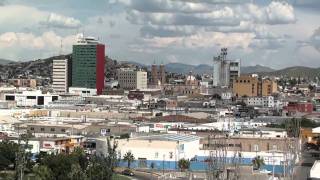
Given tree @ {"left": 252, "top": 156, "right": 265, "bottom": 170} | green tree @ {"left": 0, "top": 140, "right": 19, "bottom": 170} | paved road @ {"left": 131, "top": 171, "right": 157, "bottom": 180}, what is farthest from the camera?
tree @ {"left": 252, "top": 156, "right": 265, "bottom": 170}

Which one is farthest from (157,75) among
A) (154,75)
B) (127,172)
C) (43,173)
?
(43,173)

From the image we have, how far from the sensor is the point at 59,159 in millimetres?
36156

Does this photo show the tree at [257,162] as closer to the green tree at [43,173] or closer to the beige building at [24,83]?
the green tree at [43,173]

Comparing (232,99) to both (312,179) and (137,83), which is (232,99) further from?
(312,179)

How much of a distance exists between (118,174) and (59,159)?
16.3ft

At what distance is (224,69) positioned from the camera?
15712cm

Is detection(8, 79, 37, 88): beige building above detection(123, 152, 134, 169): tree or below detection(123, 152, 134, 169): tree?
above

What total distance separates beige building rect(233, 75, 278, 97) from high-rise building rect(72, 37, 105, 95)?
938 inches

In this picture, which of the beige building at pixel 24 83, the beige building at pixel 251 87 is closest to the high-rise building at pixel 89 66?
the beige building at pixel 24 83

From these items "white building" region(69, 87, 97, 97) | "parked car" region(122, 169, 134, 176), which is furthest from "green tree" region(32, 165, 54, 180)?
"white building" region(69, 87, 97, 97)

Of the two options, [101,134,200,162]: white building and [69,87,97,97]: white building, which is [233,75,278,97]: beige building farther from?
[101,134,200,162]: white building

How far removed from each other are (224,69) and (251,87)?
119ft

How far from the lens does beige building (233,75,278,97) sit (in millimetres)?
120625

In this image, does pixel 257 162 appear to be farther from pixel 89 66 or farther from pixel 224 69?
pixel 224 69
